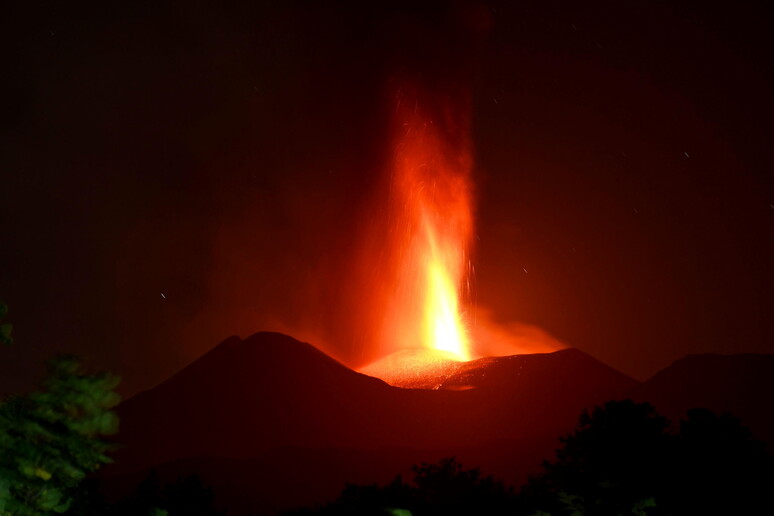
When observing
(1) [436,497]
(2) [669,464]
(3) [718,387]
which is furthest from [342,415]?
(2) [669,464]

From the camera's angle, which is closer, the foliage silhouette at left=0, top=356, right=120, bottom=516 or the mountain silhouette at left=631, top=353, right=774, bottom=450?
the foliage silhouette at left=0, top=356, right=120, bottom=516

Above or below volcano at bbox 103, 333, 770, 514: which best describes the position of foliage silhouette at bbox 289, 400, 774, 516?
below

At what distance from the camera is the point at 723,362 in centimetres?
13362

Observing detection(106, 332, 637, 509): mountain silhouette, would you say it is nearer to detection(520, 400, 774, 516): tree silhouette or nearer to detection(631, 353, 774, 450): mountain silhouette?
detection(631, 353, 774, 450): mountain silhouette

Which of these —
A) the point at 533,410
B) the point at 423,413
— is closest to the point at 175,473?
the point at 423,413

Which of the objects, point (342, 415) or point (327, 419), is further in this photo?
point (342, 415)

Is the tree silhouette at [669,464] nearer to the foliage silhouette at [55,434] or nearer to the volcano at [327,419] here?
the foliage silhouette at [55,434]

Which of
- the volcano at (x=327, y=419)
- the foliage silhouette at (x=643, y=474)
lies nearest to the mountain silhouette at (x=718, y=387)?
the volcano at (x=327, y=419)

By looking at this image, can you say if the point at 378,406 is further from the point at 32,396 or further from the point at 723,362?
the point at 32,396

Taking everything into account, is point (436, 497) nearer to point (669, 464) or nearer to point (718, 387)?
point (669, 464)

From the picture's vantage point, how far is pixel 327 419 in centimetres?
11912

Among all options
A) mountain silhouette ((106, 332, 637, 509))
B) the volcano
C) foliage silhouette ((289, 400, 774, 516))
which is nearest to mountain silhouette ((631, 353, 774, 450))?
the volcano

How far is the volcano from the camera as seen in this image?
324 feet

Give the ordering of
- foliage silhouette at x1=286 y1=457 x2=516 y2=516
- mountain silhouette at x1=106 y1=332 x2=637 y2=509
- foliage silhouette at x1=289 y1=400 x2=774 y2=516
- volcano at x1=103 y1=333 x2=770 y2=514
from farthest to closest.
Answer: mountain silhouette at x1=106 y1=332 x2=637 y2=509, volcano at x1=103 y1=333 x2=770 y2=514, foliage silhouette at x1=286 y1=457 x2=516 y2=516, foliage silhouette at x1=289 y1=400 x2=774 y2=516
